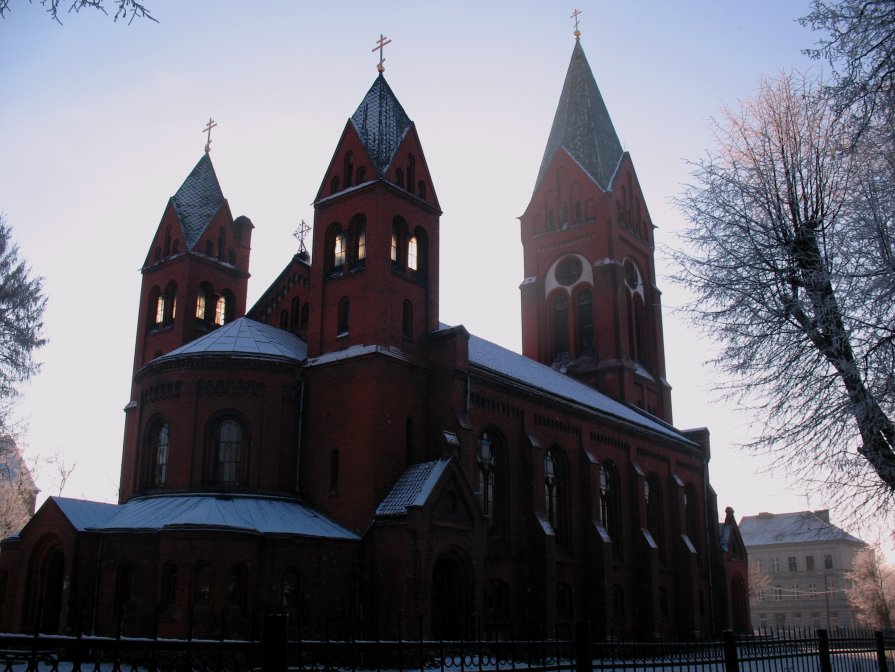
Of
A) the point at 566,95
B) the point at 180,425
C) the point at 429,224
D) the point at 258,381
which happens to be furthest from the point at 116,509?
the point at 566,95

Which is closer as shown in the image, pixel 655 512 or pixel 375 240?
pixel 375 240

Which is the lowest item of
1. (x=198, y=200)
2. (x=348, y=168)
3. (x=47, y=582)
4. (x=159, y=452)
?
(x=47, y=582)

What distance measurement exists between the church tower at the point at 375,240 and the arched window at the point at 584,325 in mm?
17305

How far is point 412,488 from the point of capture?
2544cm

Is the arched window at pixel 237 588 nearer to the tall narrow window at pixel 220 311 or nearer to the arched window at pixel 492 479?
the arched window at pixel 492 479

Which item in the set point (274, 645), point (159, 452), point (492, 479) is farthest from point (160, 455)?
point (274, 645)

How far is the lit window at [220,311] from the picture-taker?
33812 mm

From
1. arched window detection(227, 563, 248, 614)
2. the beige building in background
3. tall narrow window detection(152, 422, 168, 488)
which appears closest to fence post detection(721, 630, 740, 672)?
arched window detection(227, 563, 248, 614)

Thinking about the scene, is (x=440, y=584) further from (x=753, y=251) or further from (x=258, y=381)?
(x=753, y=251)

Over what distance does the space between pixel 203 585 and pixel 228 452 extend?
5.30 m

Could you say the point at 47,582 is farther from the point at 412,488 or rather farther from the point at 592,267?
the point at 592,267

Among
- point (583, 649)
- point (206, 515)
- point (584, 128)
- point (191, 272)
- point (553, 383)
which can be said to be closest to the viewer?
point (583, 649)

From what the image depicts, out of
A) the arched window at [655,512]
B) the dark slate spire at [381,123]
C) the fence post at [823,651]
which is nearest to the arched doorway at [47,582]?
the dark slate spire at [381,123]

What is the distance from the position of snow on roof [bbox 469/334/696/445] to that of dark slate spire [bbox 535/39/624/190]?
1275cm
